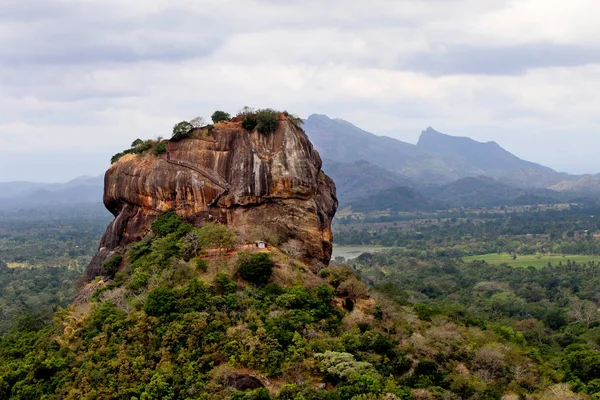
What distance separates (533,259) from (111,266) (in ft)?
233

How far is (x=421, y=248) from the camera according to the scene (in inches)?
4038

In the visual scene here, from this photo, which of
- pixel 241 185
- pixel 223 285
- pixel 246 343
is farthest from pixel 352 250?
pixel 246 343

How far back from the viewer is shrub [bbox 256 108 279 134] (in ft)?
91.8

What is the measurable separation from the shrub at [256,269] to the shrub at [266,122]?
22.0ft

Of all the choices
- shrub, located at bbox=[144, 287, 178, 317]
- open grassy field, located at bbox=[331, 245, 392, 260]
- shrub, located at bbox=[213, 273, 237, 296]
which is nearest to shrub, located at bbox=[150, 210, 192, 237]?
shrub, located at bbox=[213, 273, 237, 296]

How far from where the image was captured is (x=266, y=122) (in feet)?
91.8

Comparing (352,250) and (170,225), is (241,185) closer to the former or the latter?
(170,225)

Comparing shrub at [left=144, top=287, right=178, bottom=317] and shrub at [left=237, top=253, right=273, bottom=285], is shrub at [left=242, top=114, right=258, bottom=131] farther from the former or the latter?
shrub at [left=144, top=287, right=178, bottom=317]

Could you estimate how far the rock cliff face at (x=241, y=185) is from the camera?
27188mm

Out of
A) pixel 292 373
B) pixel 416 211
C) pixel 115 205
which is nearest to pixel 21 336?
pixel 115 205

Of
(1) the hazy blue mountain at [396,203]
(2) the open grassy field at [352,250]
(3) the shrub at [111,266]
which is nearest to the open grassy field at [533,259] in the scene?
(2) the open grassy field at [352,250]

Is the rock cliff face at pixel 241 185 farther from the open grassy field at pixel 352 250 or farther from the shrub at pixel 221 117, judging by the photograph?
the open grassy field at pixel 352 250

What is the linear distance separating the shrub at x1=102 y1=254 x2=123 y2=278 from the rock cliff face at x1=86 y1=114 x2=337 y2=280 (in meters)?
1.36

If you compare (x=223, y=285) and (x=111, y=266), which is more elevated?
(x=111, y=266)
